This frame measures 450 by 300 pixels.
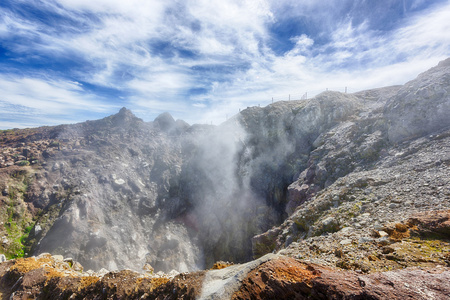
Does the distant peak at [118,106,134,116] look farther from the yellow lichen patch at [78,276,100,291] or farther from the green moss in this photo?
the yellow lichen patch at [78,276,100,291]

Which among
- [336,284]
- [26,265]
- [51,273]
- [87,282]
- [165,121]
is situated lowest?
[26,265]

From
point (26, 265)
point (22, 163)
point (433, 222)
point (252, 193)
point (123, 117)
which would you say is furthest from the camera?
point (123, 117)

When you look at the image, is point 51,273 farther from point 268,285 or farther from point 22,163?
point 22,163

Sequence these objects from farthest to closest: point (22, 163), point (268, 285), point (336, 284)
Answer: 1. point (22, 163)
2. point (268, 285)
3. point (336, 284)

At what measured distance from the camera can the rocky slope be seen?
732 cm

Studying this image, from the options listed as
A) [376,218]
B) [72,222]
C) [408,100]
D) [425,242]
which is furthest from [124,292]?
[408,100]

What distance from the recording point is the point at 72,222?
94.6 feet

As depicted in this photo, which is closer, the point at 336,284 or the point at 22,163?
the point at 336,284

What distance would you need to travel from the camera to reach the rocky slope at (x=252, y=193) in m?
7.32

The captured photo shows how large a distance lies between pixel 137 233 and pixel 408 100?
4553 cm

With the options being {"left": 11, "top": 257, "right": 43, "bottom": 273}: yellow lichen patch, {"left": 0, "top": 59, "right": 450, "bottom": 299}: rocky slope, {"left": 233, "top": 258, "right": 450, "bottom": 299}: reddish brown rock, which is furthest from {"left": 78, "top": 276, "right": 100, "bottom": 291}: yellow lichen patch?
{"left": 233, "top": 258, "right": 450, "bottom": 299}: reddish brown rock

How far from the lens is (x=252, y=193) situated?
37.7 m

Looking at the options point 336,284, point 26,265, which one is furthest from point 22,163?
point 336,284

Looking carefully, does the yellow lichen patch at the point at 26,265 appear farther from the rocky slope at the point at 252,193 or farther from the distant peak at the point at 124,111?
the distant peak at the point at 124,111
